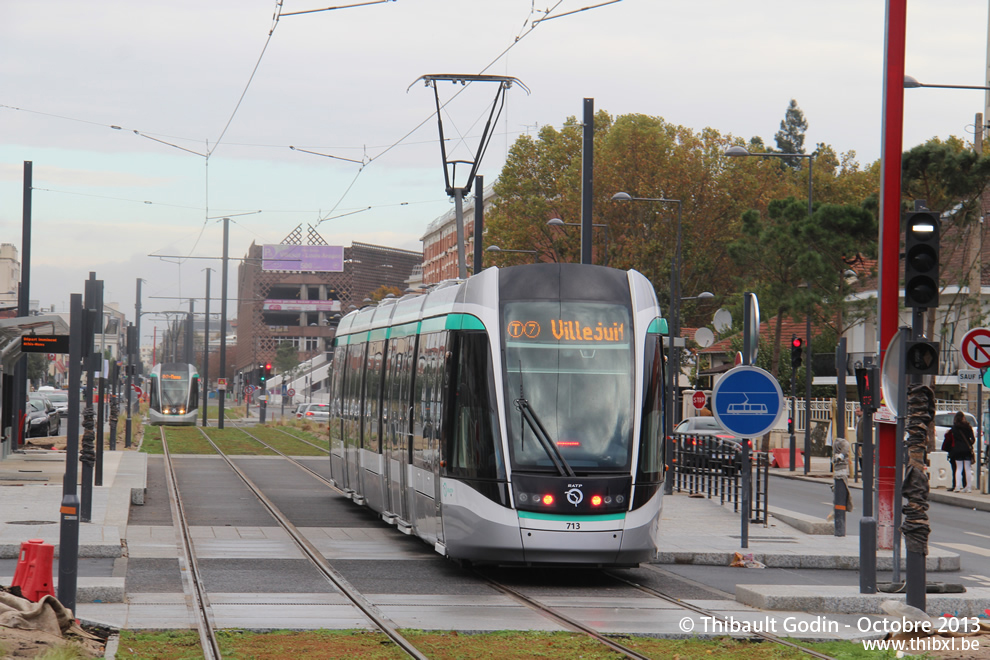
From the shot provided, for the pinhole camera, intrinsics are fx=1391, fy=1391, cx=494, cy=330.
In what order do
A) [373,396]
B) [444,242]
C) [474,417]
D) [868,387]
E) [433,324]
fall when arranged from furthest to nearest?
1. [444,242]
2. [373,396]
3. [433,324]
4. [868,387]
5. [474,417]

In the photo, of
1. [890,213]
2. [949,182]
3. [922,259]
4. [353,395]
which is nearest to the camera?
[922,259]

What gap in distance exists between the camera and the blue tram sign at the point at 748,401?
16141 millimetres

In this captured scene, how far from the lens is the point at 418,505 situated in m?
15.8

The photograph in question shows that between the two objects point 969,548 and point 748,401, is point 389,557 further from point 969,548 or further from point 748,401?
point 969,548

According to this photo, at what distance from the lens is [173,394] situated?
210ft

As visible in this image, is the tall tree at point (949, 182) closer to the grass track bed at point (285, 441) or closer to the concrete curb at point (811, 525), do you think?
the concrete curb at point (811, 525)

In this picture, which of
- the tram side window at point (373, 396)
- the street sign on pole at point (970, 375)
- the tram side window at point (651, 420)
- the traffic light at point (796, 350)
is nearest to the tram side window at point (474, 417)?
the tram side window at point (651, 420)

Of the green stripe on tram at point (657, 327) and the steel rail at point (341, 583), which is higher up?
the green stripe on tram at point (657, 327)

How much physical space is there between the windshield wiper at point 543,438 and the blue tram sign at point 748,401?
3396 millimetres

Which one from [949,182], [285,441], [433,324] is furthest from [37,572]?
[285,441]

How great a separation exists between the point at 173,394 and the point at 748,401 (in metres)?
51.1

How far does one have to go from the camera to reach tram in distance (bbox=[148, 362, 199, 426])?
210 ft

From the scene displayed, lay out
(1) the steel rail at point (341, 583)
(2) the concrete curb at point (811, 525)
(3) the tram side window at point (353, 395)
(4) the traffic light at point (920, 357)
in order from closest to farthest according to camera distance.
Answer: (1) the steel rail at point (341, 583) → (4) the traffic light at point (920, 357) → (2) the concrete curb at point (811, 525) → (3) the tram side window at point (353, 395)

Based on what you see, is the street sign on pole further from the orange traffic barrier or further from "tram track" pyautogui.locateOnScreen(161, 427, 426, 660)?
the orange traffic barrier
